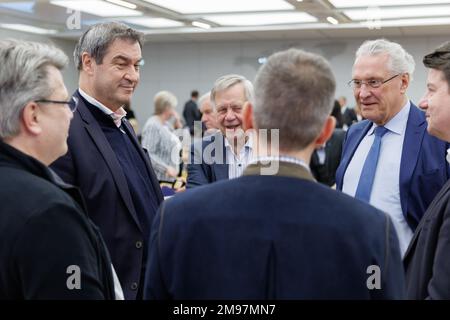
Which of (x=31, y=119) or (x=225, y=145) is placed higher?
(x=31, y=119)

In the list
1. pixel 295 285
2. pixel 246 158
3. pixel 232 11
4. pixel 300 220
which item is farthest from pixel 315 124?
pixel 232 11

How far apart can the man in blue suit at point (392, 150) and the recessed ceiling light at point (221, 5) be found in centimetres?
748

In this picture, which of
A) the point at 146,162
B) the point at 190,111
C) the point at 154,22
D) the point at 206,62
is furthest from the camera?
the point at 206,62

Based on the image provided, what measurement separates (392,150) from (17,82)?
1.91 meters

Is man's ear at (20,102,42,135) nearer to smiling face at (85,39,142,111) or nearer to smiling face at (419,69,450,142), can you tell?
smiling face at (85,39,142,111)

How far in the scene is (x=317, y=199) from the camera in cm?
133

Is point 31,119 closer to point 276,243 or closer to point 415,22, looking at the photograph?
point 276,243

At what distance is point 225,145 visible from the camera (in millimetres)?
3123

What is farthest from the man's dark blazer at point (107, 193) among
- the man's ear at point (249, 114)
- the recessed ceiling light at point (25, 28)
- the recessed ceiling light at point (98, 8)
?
the recessed ceiling light at point (25, 28)

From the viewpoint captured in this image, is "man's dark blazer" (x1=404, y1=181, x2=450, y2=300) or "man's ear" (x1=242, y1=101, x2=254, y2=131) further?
"man's dark blazer" (x1=404, y1=181, x2=450, y2=300)

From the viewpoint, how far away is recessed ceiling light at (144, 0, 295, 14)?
34.1 feet

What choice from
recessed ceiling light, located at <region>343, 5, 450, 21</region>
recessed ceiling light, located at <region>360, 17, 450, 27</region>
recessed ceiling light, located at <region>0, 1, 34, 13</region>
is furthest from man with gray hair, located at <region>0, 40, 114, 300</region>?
recessed ceiling light, located at <region>360, 17, 450, 27</region>

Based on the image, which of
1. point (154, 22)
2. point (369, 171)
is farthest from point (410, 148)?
point (154, 22)

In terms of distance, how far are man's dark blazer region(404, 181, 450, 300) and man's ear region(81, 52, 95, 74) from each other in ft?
4.87
